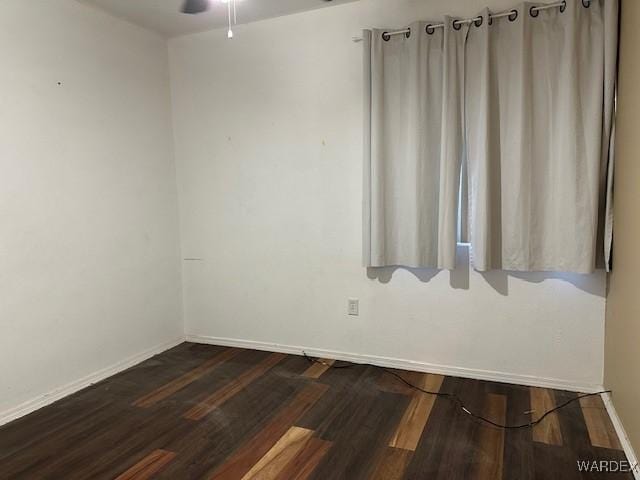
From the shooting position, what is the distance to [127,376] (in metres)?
3.03

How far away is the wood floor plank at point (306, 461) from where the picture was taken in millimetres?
1923

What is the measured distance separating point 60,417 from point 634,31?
11.1 ft

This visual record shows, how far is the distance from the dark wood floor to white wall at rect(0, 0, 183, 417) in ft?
1.21

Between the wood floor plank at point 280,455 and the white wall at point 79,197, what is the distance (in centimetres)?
145

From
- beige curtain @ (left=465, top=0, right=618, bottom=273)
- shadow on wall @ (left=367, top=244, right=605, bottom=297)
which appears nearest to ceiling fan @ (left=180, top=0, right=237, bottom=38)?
beige curtain @ (left=465, top=0, right=618, bottom=273)

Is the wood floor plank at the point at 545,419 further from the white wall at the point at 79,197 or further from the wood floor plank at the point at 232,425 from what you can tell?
the white wall at the point at 79,197

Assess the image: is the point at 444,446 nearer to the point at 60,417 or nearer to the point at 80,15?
the point at 60,417

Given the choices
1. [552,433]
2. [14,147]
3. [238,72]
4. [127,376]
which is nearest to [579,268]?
[552,433]

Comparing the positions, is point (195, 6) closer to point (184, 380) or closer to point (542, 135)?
point (542, 135)

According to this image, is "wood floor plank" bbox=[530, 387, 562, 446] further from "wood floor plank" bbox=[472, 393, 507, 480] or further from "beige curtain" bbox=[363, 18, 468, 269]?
"beige curtain" bbox=[363, 18, 468, 269]

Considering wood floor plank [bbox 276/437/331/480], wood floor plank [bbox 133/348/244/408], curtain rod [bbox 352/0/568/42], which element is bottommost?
wood floor plank [bbox 276/437/331/480]

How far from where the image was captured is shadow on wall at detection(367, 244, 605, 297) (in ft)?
8.51

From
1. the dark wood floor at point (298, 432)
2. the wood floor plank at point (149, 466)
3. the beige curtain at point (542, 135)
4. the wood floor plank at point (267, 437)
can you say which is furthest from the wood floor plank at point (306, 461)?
the beige curtain at point (542, 135)

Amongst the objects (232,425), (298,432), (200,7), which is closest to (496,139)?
(298,432)
